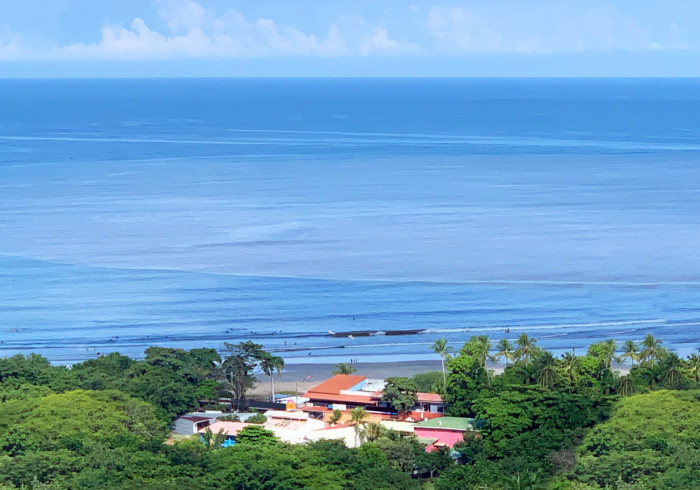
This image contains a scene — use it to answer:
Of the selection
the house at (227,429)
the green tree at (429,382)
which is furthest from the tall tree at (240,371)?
the green tree at (429,382)

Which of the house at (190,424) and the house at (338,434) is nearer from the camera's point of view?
the house at (338,434)

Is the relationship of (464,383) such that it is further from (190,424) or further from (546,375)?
(190,424)

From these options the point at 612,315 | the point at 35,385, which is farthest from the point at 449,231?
the point at 35,385

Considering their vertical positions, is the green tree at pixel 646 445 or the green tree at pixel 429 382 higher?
the green tree at pixel 429 382

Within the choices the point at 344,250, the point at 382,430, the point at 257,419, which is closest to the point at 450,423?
the point at 382,430

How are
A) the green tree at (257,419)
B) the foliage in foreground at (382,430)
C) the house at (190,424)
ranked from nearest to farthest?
1. the foliage in foreground at (382,430)
2. the green tree at (257,419)
3. the house at (190,424)

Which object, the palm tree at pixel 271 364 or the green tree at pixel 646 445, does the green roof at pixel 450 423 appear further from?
the palm tree at pixel 271 364

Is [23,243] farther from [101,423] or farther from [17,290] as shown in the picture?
[101,423]
